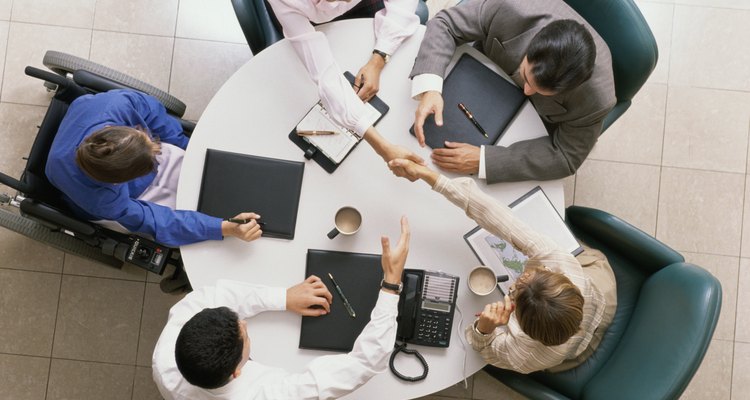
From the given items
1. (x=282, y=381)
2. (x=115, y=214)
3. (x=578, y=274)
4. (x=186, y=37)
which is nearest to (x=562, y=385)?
(x=578, y=274)

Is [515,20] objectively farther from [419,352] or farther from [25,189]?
[25,189]

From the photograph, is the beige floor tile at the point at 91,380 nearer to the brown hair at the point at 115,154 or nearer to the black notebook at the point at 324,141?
the brown hair at the point at 115,154

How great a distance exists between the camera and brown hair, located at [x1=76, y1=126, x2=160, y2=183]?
6.00 feet

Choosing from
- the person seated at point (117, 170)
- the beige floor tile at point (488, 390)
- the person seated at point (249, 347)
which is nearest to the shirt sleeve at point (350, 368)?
the person seated at point (249, 347)

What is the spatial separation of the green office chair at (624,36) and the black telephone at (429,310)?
948 mm

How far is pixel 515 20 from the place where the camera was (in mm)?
1989

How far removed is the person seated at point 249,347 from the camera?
5.60 ft

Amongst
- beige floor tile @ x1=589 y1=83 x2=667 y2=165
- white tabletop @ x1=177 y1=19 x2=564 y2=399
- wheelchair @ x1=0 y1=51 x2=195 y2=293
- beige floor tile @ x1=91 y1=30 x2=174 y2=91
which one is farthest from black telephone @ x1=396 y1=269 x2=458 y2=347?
beige floor tile @ x1=91 y1=30 x2=174 y2=91

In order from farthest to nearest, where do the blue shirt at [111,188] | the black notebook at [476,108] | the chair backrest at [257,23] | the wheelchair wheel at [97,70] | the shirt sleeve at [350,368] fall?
the wheelchair wheel at [97,70] → the chair backrest at [257,23] → the black notebook at [476,108] → the blue shirt at [111,188] → the shirt sleeve at [350,368]

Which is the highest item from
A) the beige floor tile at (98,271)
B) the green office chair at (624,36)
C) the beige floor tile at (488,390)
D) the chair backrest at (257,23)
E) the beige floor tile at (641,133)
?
the green office chair at (624,36)

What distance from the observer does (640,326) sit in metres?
1.98

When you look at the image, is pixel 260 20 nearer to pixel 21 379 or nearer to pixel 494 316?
pixel 494 316

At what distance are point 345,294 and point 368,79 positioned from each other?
73 cm

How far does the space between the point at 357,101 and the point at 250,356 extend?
35.8 inches
